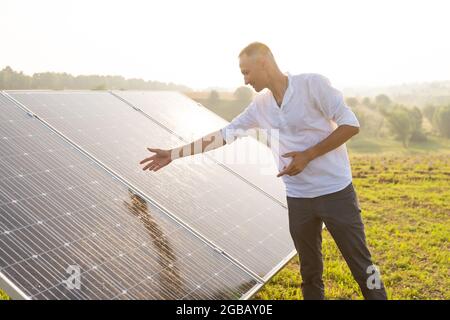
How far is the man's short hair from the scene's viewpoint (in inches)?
170

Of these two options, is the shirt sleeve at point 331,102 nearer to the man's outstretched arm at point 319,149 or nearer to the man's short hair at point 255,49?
the man's outstretched arm at point 319,149

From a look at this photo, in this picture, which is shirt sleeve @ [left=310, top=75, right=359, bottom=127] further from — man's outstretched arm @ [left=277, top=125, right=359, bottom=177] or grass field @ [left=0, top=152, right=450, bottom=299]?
grass field @ [left=0, top=152, right=450, bottom=299]

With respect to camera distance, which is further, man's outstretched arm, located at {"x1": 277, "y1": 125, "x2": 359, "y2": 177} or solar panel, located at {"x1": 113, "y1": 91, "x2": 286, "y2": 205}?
solar panel, located at {"x1": 113, "y1": 91, "x2": 286, "y2": 205}

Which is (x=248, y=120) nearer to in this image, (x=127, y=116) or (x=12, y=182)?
(x=12, y=182)

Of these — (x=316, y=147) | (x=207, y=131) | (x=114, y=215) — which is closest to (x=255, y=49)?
(x=316, y=147)

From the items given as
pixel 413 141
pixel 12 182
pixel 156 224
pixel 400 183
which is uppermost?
pixel 12 182

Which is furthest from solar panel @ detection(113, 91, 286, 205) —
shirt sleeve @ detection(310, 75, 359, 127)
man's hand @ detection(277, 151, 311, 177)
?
shirt sleeve @ detection(310, 75, 359, 127)

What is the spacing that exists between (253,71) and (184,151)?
4.16ft

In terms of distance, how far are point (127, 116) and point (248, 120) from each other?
3100 mm

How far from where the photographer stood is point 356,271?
4418 mm

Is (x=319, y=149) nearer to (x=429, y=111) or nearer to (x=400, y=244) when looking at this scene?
(x=400, y=244)

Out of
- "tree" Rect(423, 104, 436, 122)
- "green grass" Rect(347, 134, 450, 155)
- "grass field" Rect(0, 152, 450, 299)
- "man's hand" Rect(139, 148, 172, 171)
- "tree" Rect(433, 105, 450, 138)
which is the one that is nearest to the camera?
"man's hand" Rect(139, 148, 172, 171)

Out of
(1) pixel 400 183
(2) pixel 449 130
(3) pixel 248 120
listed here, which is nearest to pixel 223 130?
(3) pixel 248 120
